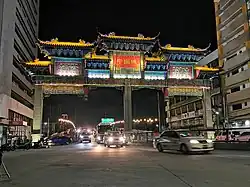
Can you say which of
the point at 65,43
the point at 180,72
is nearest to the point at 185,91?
the point at 180,72

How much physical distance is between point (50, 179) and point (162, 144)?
12716 mm

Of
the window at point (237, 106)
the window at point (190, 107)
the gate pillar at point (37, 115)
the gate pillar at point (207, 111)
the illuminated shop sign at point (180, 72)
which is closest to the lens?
the gate pillar at point (37, 115)

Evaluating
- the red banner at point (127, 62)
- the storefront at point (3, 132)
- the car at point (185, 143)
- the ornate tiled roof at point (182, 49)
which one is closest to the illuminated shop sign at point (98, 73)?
the red banner at point (127, 62)

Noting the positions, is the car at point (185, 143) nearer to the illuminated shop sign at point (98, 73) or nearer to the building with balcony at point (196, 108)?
the illuminated shop sign at point (98, 73)

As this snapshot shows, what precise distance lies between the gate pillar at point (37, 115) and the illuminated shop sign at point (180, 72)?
1751cm

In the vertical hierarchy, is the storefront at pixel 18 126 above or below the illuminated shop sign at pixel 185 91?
below

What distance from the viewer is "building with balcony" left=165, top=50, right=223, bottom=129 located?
193ft

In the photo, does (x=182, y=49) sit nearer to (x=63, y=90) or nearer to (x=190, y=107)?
(x=63, y=90)

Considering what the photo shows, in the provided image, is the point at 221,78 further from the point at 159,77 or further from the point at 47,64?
the point at 47,64

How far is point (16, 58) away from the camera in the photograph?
4672 cm

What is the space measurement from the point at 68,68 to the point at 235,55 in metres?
36.5

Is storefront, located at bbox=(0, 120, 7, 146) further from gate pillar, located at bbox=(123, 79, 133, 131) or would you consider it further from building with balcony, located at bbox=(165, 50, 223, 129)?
building with balcony, located at bbox=(165, 50, 223, 129)

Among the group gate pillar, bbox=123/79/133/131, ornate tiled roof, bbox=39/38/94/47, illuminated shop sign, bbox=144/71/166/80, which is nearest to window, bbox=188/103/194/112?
illuminated shop sign, bbox=144/71/166/80

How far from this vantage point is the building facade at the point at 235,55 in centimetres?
5256
